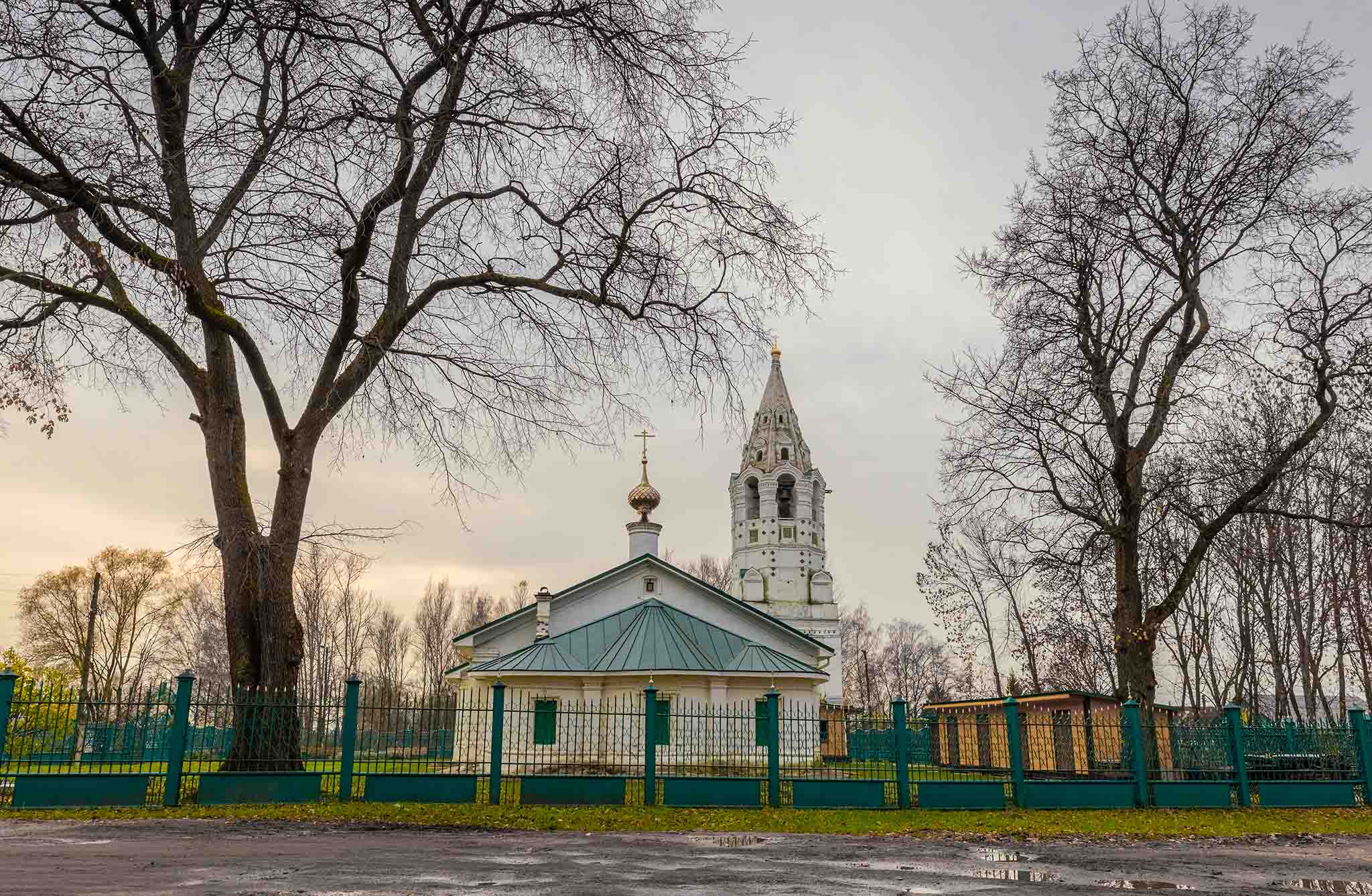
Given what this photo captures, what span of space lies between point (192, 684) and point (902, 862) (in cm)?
985

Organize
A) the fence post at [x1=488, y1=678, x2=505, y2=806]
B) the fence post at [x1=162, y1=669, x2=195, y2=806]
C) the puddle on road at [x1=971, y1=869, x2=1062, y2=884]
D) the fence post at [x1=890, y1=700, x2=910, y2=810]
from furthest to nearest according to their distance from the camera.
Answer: the fence post at [x1=890, y1=700, x2=910, y2=810] → the fence post at [x1=488, y1=678, x2=505, y2=806] → the fence post at [x1=162, y1=669, x2=195, y2=806] → the puddle on road at [x1=971, y1=869, x2=1062, y2=884]

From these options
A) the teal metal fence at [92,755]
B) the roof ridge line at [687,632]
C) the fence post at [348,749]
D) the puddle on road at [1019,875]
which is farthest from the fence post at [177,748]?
the roof ridge line at [687,632]

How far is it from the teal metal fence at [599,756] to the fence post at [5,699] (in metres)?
0.02

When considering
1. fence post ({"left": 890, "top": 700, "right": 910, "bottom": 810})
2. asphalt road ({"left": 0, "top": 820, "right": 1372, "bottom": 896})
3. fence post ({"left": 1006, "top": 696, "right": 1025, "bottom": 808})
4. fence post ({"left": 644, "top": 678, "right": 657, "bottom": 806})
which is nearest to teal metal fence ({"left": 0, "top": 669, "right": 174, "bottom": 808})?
asphalt road ({"left": 0, "top": 820, "right": 1372, "bottom": 896})

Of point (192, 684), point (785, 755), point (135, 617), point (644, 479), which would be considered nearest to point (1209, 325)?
point (785, 755)

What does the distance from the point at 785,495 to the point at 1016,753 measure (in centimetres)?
2971

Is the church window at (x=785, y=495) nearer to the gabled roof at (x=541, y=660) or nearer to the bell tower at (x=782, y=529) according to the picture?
the bell tower at (x=782, y=529)

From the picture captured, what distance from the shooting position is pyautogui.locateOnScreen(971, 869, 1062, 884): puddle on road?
8.38 m

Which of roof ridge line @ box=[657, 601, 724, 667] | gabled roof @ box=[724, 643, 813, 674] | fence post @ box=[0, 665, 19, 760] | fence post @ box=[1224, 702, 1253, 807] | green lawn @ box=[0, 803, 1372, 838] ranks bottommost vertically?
green lawn @ box=[0, 803, 1372, 838]

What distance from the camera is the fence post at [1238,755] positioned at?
1670cm

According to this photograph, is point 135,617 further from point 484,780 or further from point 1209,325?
point 1209,325

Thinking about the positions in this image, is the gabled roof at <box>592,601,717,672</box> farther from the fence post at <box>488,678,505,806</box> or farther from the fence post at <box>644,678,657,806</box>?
the fence post at <box>488,678,505,806</box>

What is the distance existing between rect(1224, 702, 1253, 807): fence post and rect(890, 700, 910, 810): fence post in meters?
5.65

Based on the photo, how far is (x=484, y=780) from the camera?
1516 centimetres
